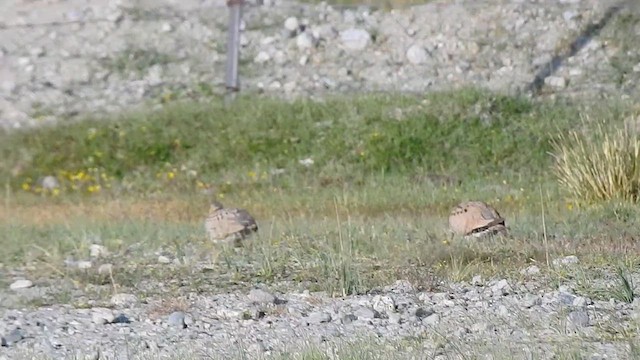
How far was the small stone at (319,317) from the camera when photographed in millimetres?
7090

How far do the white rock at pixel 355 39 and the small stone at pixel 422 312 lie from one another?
11.0 m

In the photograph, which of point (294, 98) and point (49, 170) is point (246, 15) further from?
point (49, 170)

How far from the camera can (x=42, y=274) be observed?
29.3 feet

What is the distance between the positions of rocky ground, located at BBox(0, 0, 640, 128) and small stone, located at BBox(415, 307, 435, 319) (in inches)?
365

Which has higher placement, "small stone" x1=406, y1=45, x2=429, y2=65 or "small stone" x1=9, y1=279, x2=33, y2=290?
"small stone" x1=9, y1=279, x2=33, y2=290

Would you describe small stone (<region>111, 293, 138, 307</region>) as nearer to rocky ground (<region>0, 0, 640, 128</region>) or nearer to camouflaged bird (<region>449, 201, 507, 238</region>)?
camouflaged bird (<region>449, 201, 507, 238</region>)

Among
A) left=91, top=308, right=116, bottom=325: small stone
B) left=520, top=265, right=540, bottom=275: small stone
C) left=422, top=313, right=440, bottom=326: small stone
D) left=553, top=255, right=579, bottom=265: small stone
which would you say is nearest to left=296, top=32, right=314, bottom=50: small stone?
left=553, top=255, right=579, bottom=265: small stone

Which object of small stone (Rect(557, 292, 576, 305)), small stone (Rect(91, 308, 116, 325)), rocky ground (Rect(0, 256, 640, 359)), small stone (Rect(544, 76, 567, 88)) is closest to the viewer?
rocky ground (Rect(0, 256, 640, 359))

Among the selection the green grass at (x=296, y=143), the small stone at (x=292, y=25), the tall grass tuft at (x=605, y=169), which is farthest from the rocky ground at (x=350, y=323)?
the small stone at (x=292, y=25)

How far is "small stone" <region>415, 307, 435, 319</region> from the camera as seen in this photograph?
280 inches

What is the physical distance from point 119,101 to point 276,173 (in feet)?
11.0

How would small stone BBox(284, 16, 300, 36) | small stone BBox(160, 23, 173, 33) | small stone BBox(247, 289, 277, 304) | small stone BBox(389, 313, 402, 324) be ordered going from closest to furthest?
small stone BBox(389, 313, 402, 324), small stone BBox(247, 289, 277, 304), small stone BBox(284, 16, 300, 36), small stone BBox(160, 23, 173, 33)

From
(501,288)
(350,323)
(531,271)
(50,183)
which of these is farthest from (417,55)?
(350,323)

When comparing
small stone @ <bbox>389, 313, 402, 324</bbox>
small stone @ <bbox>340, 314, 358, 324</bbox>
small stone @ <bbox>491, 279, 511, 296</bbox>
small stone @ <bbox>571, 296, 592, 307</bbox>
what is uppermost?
small stone @ <bbox>571, 296, 592, 307</bbox>
